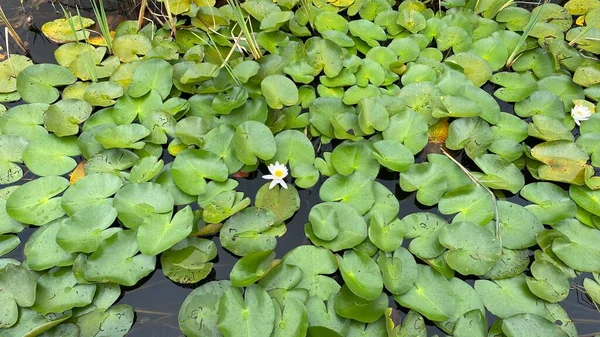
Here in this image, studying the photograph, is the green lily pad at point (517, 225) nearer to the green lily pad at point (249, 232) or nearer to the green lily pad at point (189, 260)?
the green lily pad at point (249, 232)

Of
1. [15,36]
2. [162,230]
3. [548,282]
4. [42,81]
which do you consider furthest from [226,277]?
[15,36]

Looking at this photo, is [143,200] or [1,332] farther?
[143,200]

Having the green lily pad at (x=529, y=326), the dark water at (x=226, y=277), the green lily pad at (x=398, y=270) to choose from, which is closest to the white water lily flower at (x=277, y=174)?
the dark water at (x=226, y=277)

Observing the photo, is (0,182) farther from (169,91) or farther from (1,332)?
(169,91)

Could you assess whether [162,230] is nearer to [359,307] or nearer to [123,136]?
[123,136]

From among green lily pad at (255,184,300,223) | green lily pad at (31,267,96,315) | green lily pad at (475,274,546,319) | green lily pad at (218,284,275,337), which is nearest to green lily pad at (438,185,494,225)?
green lily pad at (475,274,546,319)

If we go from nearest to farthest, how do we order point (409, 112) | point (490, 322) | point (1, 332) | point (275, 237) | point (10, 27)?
point (1, 332) < point (490, 322) < point (275, 237) < point (409, 112) < point (10, 27)

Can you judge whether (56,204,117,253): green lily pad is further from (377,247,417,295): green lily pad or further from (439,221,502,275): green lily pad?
(439,221,502,275): green lily pad

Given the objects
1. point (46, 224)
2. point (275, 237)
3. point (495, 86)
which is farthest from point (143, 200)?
point (495, 86)
